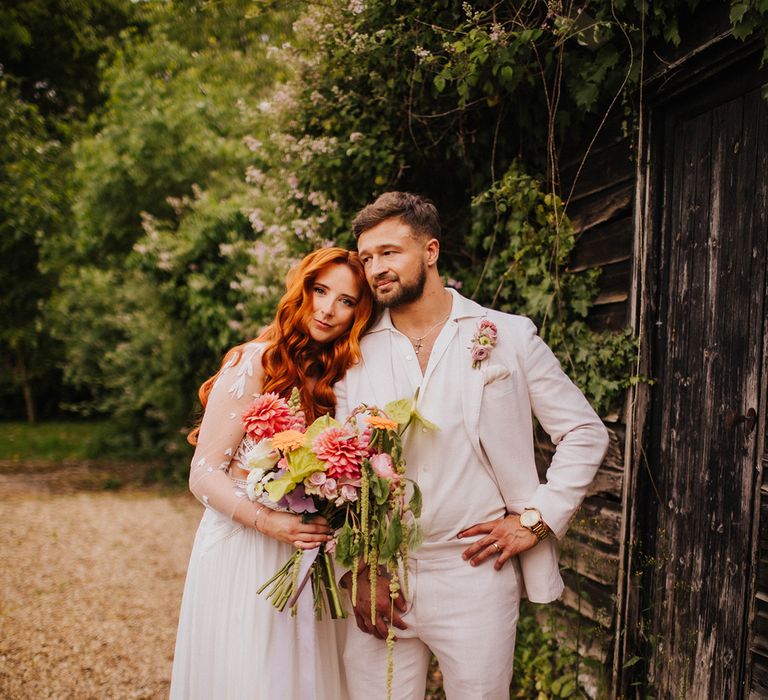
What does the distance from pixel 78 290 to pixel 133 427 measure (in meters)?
2.61

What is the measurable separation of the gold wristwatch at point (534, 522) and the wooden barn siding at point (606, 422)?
944 millimetres

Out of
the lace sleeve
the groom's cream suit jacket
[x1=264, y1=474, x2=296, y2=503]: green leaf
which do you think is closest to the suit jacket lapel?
the groom's cream suit jacket

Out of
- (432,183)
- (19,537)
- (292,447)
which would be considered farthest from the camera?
(19,537)

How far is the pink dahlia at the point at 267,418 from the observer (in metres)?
2.16

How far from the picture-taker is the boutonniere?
241cm

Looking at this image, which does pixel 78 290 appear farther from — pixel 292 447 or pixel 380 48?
pixel 292 447

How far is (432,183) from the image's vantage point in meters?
4.49

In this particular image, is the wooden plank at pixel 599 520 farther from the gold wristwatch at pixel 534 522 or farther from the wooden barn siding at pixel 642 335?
the gold wristwatch at pixel 534 522

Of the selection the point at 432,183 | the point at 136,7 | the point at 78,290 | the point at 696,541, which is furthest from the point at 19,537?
the point at 136,7

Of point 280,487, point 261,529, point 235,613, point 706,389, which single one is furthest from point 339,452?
point 706,389

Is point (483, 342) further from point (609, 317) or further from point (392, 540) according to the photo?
point (609, 317)

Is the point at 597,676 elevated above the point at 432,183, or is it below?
below

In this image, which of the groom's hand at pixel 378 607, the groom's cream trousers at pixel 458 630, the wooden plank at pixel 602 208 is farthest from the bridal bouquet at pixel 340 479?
the wooden plank at pixel 602 208

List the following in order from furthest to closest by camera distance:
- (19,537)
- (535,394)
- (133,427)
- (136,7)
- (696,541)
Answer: (136,7) < (133,427) < (19,537) < (696,541) < (535,394)
